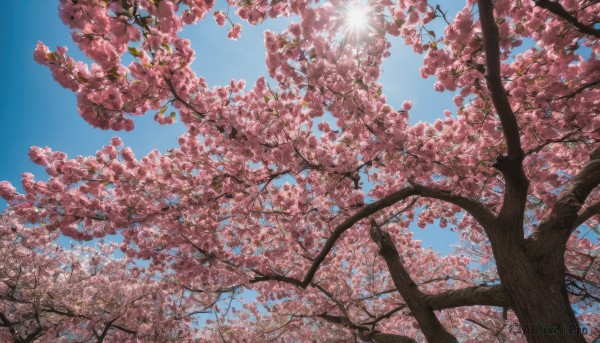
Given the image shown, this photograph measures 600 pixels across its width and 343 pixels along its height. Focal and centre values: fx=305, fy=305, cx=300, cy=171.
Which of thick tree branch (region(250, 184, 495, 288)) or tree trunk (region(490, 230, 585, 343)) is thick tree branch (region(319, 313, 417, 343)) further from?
tree trunk (region(490, 230, 585, 343))

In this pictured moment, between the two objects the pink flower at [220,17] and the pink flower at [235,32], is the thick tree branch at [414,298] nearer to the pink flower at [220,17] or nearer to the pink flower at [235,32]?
the pink flower at [235,32]

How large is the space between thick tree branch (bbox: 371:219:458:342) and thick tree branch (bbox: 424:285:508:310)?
18cm

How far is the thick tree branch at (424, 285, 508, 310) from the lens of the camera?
12.2 ft

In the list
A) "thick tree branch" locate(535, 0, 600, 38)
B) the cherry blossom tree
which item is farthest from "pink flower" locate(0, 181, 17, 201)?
"thick tree branch" locate(535, 0, 600, 38)

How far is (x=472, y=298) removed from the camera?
13.1 feet

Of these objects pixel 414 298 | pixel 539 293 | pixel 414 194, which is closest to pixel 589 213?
pixel 539 293

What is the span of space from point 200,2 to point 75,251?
1337cm

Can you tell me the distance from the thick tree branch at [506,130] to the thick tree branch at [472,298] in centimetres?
79

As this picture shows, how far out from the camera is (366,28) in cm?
426

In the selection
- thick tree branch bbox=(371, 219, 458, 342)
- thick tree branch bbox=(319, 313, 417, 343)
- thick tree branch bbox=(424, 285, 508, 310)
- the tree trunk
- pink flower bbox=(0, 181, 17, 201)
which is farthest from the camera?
pink flower bbox=(0, 181, 17, 201)

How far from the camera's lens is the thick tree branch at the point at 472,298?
372 cm

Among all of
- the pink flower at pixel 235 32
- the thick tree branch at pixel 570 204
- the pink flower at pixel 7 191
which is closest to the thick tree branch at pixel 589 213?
the thick tree branch at pixel 570 204

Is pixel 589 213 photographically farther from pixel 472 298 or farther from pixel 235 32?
pixel 235 32

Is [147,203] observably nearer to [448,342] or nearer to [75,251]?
[448,342]
